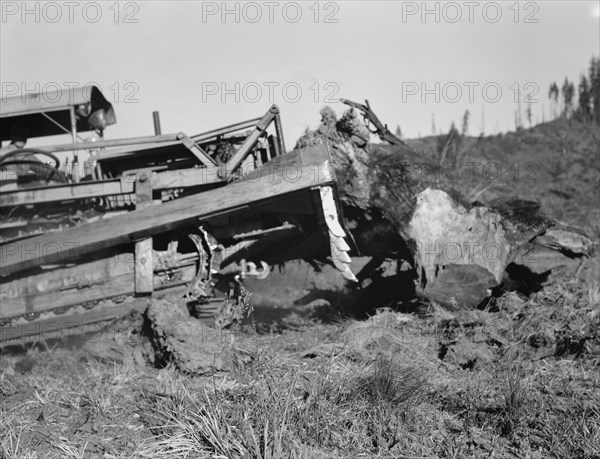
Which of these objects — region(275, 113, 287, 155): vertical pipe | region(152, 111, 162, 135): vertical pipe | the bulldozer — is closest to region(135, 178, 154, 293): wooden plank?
the bulldozer

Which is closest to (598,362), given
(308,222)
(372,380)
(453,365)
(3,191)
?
(453,365)

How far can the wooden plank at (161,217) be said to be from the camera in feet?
19.1

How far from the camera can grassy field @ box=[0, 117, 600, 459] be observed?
3117 mm

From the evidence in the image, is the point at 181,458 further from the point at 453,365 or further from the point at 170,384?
the point at 453,365

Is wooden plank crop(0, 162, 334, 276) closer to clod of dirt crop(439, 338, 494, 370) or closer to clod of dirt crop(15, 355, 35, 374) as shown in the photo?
clod of dirt crop(15, 355, 35, 374)

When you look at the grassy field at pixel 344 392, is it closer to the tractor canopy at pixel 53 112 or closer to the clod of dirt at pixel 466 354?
the clod of dirt at pixel 466 354

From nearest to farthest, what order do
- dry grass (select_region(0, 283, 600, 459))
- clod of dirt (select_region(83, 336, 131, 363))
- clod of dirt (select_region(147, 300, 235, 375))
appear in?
dry grass (select_region(0, 283, 600, 459)) → clod of dirt (select_region(147, 300, 235, 375)) → clod of dirt (select_region(83, 336, 131, 363))

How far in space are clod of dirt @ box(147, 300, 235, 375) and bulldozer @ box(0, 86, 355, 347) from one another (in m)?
0.40

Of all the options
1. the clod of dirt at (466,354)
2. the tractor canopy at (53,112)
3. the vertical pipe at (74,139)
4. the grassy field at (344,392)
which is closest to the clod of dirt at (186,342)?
the grassy field at (344,392)

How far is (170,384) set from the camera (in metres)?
4.13

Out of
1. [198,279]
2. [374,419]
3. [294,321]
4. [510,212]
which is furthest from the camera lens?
[294,321]

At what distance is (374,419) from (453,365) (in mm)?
1747

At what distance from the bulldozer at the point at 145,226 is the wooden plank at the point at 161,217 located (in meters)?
0.01

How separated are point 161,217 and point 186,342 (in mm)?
1481
